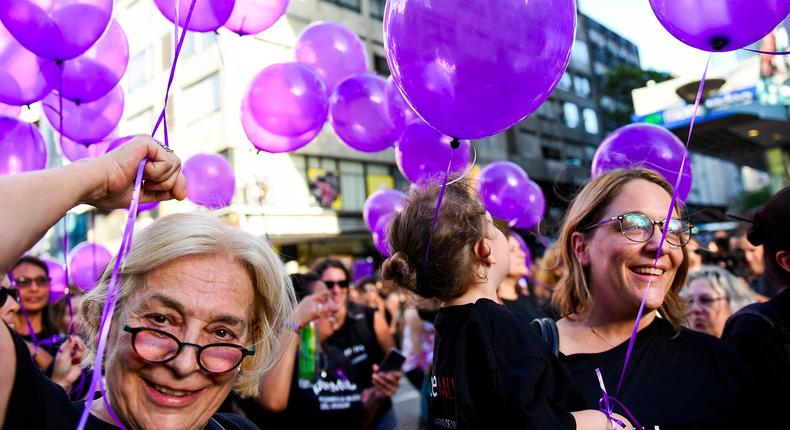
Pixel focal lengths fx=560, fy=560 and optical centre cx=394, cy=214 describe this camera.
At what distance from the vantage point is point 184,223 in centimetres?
153

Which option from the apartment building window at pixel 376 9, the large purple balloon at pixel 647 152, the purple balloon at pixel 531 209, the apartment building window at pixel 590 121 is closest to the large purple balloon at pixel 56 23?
the large purple balloon at pixel 647 152

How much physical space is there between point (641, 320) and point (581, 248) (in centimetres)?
34

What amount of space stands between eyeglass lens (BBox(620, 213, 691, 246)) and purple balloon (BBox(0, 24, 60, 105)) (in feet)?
9.14

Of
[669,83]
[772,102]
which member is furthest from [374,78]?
[669,83]

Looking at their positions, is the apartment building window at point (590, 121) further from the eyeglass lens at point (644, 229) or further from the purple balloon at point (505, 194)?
the eyeglass lens at point (644, 229)

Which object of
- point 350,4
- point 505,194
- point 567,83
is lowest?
point 505,194

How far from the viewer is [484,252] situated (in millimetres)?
1922

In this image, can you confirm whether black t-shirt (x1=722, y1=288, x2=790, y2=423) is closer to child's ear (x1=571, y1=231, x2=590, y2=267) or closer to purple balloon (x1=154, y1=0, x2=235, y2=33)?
child's ear (x1=571, y1=231, x2=590, y2=267)

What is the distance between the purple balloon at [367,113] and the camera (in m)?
3.69

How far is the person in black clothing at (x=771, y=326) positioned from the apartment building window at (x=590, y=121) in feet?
101

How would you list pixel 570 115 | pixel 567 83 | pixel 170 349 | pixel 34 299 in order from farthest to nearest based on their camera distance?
pixel 570 115 → pixel 567 83 → pixel 34 299 → pixel 170 349

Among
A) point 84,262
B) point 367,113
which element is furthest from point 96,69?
point 84,262

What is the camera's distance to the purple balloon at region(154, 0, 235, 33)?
2850 millimetres

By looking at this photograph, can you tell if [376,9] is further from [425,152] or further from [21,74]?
[21,74]
